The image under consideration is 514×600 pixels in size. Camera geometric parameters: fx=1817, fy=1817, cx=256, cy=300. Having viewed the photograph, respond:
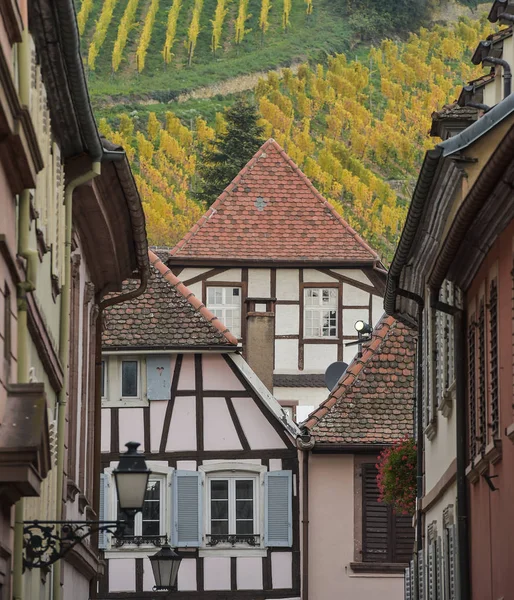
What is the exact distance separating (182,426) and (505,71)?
13.2 meters

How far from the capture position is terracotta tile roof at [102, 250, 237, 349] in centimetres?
2808

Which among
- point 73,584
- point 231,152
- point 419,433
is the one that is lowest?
point 73,584

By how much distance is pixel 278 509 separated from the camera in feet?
92.0

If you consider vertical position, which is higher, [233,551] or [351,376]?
[351,376]

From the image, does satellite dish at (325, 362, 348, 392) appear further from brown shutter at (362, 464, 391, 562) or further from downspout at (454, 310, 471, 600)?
downspout at (454, 310, 471, 600)

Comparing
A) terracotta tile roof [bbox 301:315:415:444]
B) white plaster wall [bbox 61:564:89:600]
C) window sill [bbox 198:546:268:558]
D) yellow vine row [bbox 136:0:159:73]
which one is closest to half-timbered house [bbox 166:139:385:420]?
terracotta tile roof [bbox 301:315:415:444]

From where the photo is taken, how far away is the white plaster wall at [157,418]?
28.4 m

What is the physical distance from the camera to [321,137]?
98.6 meters

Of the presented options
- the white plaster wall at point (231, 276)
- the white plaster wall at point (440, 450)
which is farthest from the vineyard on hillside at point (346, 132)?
the white plaster wall at point (440, 450)

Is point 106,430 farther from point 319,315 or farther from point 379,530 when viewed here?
point 319,315

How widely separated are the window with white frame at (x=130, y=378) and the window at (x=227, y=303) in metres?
10.0

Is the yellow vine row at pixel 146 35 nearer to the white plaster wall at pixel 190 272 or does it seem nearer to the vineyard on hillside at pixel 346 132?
the vineyard on hillside at pixel 346 132

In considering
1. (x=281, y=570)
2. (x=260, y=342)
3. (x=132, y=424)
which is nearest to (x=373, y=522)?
(x=281, y=570)

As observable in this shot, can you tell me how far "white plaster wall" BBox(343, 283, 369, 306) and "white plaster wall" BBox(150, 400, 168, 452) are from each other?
10.7m
